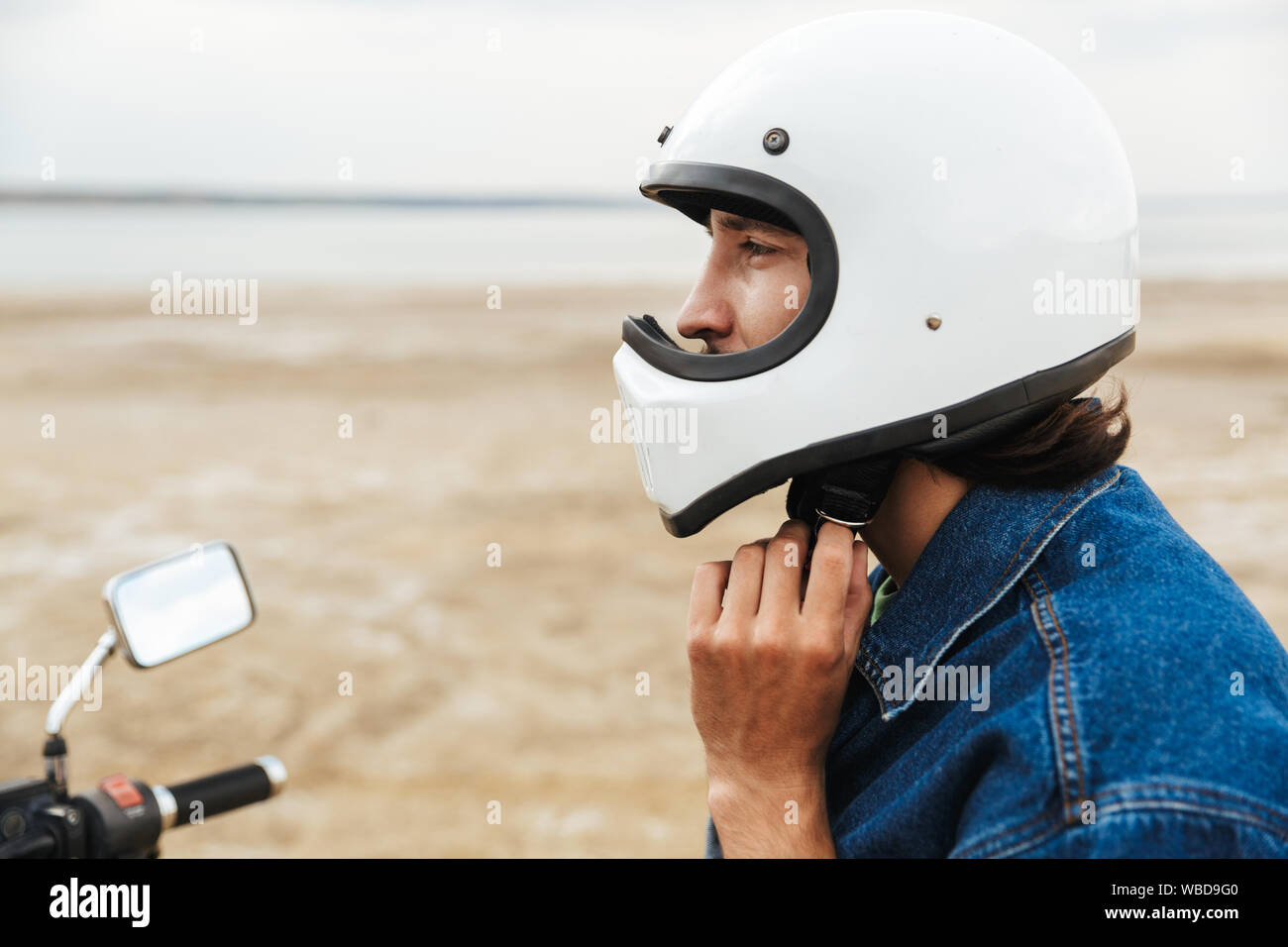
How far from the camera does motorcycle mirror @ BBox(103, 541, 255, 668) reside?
205cm

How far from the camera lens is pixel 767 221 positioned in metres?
1.88

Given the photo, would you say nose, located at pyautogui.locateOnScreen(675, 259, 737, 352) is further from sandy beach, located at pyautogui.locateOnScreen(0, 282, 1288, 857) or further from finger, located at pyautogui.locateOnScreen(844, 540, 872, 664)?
sandy beach, located at pyautogui.locateOnScreen(0, 282, 1288, 857)

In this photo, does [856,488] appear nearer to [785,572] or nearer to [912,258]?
[785,572]

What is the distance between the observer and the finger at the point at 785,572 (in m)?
1.72

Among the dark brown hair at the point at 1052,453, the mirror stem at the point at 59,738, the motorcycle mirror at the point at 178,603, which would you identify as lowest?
the mirror stem at the point at 59,738

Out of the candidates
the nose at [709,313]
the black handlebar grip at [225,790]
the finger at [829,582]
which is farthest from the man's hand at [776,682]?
the black handlebar grip at [225,790]

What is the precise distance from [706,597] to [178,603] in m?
0.98

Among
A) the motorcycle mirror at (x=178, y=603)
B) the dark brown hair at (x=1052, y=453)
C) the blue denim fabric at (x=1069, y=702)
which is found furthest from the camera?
the motorcycle mirror at (x=178, y=603)

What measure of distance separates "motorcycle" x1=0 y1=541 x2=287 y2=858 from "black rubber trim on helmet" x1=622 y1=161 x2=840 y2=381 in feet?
2.97

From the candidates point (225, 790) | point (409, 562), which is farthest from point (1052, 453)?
point (409, 562)

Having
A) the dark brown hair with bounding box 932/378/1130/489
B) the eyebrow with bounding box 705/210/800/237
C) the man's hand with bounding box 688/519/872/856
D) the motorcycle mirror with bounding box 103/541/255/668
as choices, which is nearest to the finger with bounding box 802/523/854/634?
the man's hand with bounding box 688/519/872/856

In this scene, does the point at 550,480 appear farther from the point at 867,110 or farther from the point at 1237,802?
the point at 1237,802

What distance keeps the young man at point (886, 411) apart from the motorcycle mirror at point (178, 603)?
0.83 meters

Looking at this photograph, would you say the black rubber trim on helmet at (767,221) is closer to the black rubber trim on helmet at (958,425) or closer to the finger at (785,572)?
the black rubber trim on helmet at (958,425)
